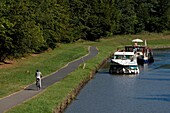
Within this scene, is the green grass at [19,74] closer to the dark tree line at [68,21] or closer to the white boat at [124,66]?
the dark tree line at [68,21]

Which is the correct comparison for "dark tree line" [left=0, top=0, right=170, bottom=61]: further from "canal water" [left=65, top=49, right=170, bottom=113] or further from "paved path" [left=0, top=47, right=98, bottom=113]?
"canal water" [left=65, top=49, right=170, bottom=113]

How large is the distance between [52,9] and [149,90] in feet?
146

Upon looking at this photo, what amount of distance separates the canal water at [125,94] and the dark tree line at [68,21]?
10.8m

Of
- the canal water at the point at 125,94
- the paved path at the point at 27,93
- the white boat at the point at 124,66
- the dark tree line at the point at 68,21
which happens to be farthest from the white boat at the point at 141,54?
the paved path at the point at 27,93

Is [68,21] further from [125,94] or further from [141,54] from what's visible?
[125,94]

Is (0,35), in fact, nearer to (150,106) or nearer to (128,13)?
(150,106)

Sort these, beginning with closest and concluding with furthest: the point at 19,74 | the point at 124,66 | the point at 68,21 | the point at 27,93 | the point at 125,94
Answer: the point at 27,93
the point at 125,94
the point at 19,74
the point at 124,66
the point at 68,21

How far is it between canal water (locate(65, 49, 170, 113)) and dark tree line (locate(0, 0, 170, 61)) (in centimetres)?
1081

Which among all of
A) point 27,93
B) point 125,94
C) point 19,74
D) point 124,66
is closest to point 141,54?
point 124,66

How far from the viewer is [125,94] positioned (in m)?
40.6

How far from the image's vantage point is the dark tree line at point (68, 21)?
57375mm

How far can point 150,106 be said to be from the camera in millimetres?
34531

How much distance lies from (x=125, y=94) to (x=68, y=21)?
63027mm

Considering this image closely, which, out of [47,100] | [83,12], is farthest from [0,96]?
[83,12]
